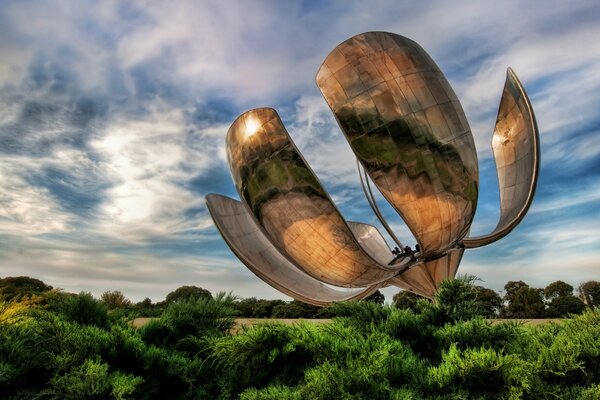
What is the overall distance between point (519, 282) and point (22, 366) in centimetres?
2593

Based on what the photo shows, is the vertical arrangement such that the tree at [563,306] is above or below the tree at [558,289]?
below

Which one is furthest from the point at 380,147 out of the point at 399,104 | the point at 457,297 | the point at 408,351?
the point at 408,351

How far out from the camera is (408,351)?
10.4 feet

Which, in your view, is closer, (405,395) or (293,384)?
(405,395)

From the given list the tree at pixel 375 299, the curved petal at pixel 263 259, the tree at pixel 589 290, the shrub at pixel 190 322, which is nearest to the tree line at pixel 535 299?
the tree at pixel 589 290

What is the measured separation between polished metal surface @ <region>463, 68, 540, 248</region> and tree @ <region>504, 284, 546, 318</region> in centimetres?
1406

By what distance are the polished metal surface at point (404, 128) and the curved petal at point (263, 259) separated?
3.21 metres

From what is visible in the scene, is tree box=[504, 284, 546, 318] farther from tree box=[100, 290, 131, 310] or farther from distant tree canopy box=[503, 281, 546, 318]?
tree box=[100, 290, 131, 310]

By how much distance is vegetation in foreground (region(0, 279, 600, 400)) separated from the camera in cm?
269

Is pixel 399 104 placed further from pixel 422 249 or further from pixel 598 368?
pixel 598 368

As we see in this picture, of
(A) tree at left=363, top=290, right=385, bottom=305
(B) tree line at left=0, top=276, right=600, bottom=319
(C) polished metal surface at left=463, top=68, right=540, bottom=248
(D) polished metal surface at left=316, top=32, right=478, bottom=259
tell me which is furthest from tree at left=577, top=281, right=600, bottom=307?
(D) polished metal surface at left=316, top=32, right=478, bottom=259

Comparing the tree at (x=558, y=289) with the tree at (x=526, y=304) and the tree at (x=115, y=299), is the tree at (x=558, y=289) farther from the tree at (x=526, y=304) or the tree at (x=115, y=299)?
the tree at (x=115, y=299)

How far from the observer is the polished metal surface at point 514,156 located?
7.98m

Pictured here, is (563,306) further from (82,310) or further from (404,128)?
(82,310)
